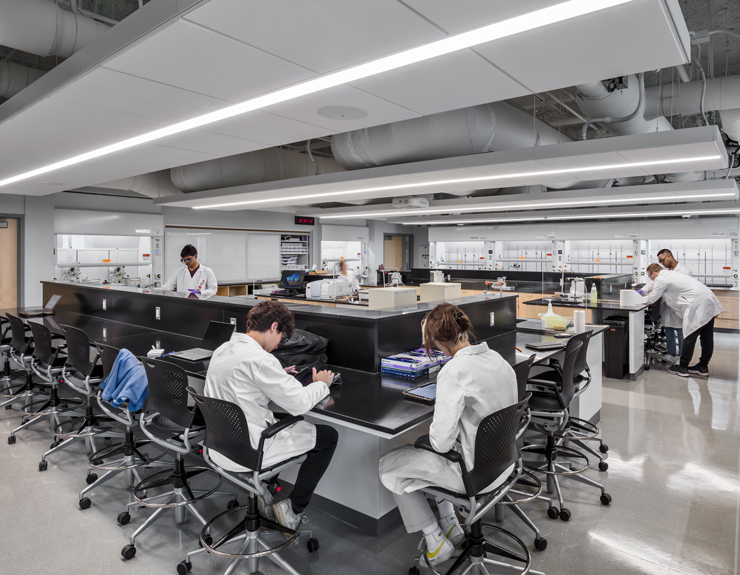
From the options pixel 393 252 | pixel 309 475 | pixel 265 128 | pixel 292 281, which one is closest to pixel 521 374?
pixel 309 475

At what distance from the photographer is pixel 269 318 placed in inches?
90.4

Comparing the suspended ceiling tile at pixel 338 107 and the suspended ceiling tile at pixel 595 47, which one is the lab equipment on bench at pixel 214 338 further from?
the suspended ceiling tile at pixel 595 47

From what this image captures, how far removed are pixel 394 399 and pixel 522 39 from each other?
1.71 m

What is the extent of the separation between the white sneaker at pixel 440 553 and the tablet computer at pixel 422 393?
2.06 feet

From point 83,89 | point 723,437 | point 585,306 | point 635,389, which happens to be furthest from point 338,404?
point 585,306

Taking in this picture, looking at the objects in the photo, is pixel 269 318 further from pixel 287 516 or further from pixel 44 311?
pixel 44 311

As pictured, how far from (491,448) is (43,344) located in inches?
144

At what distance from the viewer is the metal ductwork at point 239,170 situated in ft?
20.8

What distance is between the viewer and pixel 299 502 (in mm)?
2266

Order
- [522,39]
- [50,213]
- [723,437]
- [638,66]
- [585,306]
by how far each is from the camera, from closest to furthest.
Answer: [522,39] → [638,66] → [723,437] → [585,306] → [50,213]

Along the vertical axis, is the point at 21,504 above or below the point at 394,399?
below

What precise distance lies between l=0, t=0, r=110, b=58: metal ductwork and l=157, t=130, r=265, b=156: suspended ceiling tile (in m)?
0.76

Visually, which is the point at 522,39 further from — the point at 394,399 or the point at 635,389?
the point at 635,389

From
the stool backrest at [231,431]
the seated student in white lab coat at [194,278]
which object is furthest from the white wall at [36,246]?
the stool backrest at [231,431]
